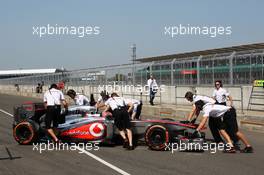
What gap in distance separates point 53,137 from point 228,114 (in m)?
4.32

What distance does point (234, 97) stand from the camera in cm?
1750

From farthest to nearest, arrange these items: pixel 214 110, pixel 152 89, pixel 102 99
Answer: pixel 152 89 < pixel 102 99 < pixel 214 110

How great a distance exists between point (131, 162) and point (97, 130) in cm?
224

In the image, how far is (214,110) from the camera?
957 cm

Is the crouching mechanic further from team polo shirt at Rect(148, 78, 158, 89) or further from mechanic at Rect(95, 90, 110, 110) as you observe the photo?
team polo shirt at Rect(148, 78, 158, 89)

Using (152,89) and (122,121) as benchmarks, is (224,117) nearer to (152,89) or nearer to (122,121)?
(122,121)

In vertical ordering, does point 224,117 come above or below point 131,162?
above

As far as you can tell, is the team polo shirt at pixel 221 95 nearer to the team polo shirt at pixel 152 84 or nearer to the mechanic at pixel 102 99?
the mechanic at pixel 102 99

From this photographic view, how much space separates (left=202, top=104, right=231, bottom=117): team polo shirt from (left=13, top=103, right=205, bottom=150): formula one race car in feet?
1.83

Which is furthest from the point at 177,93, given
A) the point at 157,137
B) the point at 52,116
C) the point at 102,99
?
the point at 52,116

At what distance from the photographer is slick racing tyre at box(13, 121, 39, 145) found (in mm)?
10609

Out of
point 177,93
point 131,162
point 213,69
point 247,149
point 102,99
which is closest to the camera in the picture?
point 131,162

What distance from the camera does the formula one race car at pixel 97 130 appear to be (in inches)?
388

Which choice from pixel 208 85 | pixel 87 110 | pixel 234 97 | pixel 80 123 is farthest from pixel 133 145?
pixel 208 85
